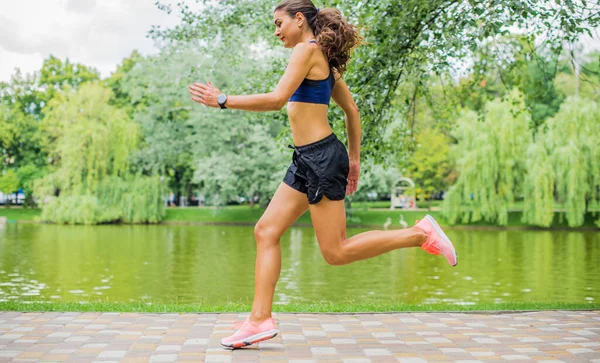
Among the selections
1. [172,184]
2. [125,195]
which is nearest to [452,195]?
[125,195]

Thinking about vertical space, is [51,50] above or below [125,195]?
above

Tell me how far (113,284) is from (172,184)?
Result: 92.4ft

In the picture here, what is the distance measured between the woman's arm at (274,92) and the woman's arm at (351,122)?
0.39 meters

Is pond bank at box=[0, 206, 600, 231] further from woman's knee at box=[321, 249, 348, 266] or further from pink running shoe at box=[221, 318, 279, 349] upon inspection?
pink running shoe at box=[221, 318, 279, 349]

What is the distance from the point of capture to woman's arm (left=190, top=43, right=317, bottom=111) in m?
3.66

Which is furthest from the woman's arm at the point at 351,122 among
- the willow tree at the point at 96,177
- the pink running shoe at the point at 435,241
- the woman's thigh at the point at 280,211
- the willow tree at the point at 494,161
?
the willow tree at the point at 96,177

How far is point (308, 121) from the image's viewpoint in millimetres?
4047

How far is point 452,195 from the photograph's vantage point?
2941 centimetres

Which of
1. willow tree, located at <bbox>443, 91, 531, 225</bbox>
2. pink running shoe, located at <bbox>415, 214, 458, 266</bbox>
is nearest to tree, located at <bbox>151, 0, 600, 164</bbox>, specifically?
pink running shoe, located at <bbox>415, 214, 458, 266</bbox>

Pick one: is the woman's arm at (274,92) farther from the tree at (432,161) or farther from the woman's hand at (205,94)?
the tree at (432,161)

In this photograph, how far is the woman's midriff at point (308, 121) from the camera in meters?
4.05

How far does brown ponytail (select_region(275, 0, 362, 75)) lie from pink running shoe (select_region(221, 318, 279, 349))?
4.92ft

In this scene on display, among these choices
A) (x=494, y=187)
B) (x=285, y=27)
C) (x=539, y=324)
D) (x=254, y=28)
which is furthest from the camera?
(x=494, y=187)

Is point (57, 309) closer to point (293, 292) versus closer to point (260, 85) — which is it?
point (293, 292)
